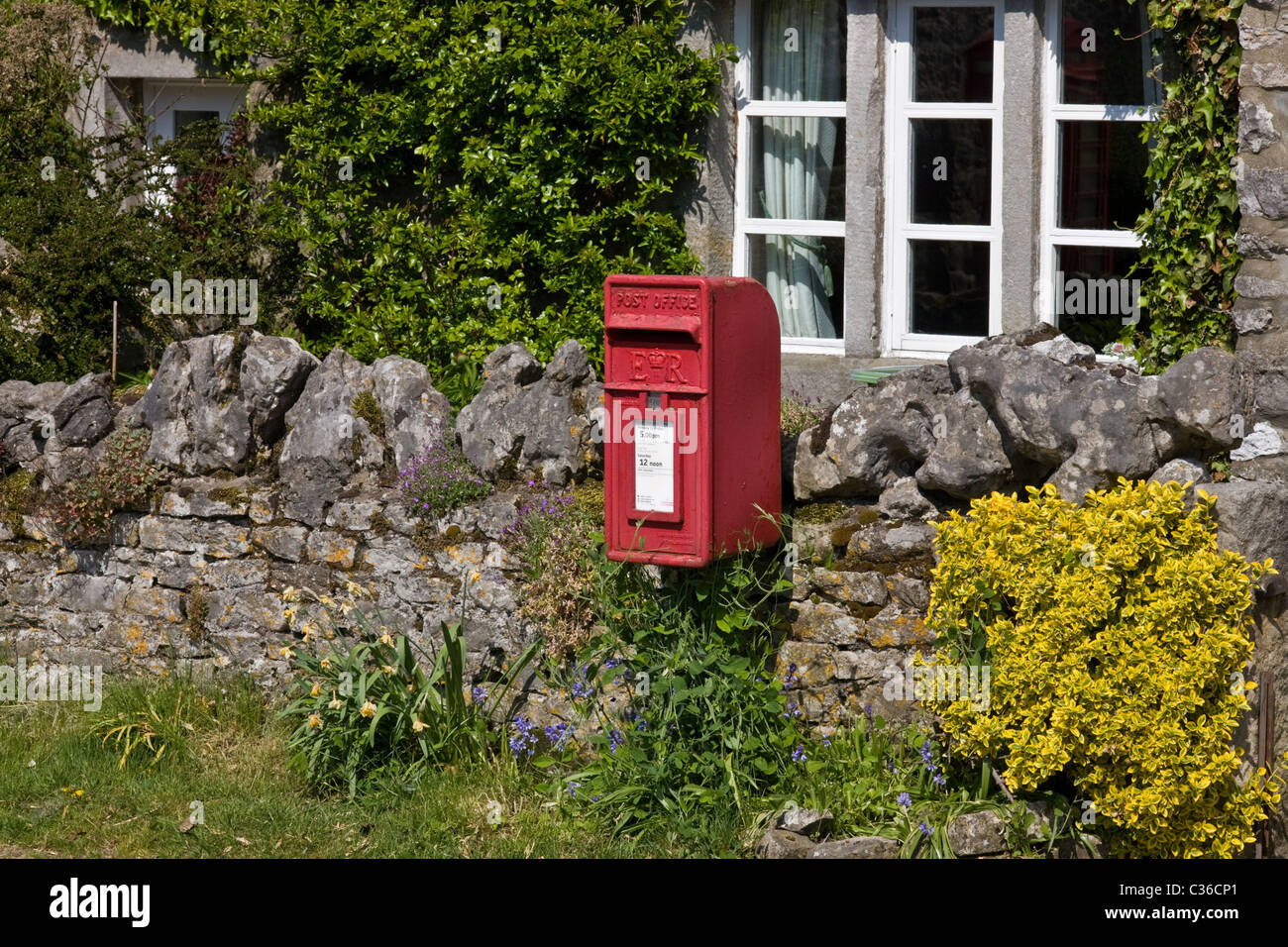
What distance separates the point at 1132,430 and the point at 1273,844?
1532 mm

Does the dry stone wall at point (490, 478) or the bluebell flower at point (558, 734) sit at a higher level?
the dry stone wall at point (490, 478)

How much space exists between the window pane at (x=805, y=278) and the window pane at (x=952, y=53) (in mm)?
941

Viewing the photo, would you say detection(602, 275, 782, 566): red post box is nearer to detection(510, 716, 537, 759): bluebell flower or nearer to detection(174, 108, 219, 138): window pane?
detection(510, 716, 537, 759): bluebell flower

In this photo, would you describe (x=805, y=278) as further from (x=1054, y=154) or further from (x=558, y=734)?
(x=558, y=734)

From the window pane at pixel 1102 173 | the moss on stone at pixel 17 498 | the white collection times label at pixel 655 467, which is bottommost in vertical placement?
the moss on stone at pixel 17 498

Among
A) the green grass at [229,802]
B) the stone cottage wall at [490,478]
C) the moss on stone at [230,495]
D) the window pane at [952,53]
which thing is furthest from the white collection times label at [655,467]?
the window pane at [952,53]

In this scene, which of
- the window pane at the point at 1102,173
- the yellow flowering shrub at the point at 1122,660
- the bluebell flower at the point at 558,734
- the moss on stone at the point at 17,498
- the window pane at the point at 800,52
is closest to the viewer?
the yellow flowering shrub at the point at 1122,660

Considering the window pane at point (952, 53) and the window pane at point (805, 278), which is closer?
the window pane at point (952, 53)

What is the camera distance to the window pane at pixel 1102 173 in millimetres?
6754

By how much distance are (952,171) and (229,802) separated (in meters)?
4.66

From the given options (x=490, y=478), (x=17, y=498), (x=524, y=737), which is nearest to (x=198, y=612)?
(x=17, y=498)

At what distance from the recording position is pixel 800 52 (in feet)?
24.3

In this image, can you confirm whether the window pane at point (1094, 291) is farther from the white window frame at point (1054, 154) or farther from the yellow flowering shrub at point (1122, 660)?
the yellow flowering shrub at point (1122, 660)

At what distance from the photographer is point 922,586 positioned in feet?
16.2
